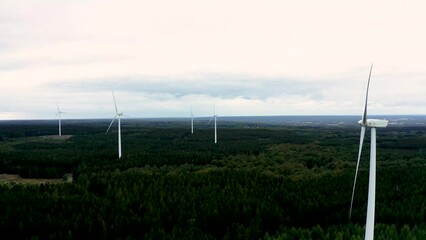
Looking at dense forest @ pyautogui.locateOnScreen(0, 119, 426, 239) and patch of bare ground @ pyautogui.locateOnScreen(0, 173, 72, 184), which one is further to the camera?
patch of bare ground @ pyautogui.locateOnScreen(0, 173, 72, 184)

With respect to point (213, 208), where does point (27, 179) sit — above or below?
below

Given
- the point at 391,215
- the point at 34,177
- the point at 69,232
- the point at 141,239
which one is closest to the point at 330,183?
the point at 391,215

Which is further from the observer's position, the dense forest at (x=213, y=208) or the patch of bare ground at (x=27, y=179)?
the patch of bare ground at (x=27, y=179)

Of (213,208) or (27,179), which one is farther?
(27,179)

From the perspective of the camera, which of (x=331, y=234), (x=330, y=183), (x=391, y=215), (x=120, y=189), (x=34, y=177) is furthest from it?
(x=34, y=177)

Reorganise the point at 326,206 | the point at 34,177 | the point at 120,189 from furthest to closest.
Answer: the point at 34,177 → the point at 120,189 → the point at 326,206

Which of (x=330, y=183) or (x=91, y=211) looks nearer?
(x=91, y=211)

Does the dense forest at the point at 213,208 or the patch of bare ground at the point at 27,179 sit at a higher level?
the dense forest at the point at 213,208

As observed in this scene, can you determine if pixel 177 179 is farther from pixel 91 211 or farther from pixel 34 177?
pixel 34 177

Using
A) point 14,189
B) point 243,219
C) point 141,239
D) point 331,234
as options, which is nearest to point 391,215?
point 331,234

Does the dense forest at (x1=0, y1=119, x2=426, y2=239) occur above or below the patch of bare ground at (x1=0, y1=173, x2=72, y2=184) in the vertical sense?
above
